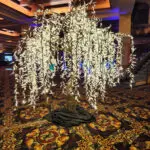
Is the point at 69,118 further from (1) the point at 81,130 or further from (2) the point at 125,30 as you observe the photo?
(2) the point at 125,30

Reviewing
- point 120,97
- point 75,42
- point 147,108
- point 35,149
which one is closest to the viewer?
point 35,149

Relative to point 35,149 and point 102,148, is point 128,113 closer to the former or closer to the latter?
point 102,148

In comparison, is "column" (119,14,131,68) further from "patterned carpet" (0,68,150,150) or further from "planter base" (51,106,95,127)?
"planter base" (51,106,95,127)

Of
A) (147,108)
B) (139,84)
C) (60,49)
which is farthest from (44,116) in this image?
(139,84)

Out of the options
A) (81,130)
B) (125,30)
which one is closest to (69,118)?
(81,130)

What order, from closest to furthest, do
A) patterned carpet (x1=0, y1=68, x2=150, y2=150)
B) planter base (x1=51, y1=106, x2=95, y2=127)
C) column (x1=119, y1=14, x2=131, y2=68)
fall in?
patterned carpet (x1=0, y1=68, x2=150, y2=150)
planter base (x1=51, y1=106, x2=95, y2=127)
column (x1=119, y1=14, x2=131, y2=68)

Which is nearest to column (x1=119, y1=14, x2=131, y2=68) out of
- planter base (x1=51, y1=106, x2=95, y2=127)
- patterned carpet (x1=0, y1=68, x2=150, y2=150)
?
patterned carpet (x1=0, y1=68, x2=150, y2=150)

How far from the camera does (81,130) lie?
9.78ft

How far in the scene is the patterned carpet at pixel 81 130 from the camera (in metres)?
2.54

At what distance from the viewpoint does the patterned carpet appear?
8.32ft

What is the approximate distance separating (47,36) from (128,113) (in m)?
2.27

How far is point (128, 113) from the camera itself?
3.79m

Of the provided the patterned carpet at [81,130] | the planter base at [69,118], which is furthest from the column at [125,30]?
the planter base at [69,118]

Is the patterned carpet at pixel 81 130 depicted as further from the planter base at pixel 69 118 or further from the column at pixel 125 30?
the column at pixel 125 30
